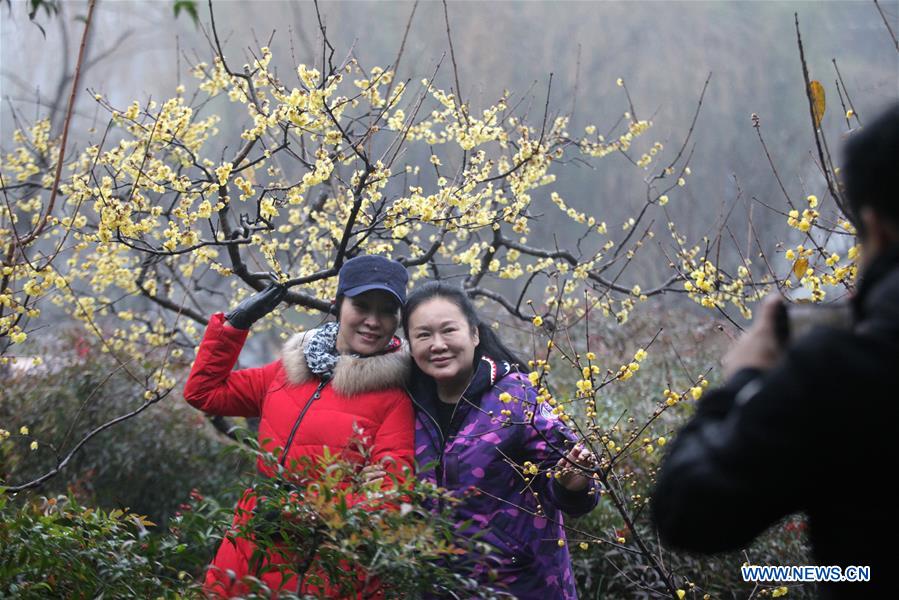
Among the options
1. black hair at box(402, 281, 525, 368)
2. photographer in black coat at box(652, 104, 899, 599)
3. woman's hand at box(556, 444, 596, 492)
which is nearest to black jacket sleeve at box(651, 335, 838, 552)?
photographer in black coat at box(652, 104, 899, 599)

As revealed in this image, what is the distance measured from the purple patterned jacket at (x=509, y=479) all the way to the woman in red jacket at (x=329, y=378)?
0.14 m

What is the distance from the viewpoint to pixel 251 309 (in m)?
2.74

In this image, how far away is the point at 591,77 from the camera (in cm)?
1677

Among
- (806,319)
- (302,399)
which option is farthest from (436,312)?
(806,319)

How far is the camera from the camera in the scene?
1.16 metres

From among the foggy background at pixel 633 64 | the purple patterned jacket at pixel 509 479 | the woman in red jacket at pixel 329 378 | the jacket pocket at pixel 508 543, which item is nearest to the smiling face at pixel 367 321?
the woman in red jacket at pixel 329 378

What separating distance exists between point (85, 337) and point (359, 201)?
4.67 meters

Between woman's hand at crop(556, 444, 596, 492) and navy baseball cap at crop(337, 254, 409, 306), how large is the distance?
2.56ft

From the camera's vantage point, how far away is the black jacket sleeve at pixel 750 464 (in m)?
1.03

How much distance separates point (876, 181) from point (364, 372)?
65.9 inches

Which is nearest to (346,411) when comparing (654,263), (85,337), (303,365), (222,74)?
(303,365)

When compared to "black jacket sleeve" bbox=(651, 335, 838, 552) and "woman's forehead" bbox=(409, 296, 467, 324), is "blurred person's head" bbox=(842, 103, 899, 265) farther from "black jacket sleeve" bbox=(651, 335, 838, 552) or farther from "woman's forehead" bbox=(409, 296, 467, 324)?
"woman's forehead" bbox=(409, 296, 467, 324)

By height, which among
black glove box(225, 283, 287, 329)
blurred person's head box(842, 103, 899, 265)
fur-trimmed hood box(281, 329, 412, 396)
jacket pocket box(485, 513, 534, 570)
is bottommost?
jacket pocket box(485, 513, 534, 570)

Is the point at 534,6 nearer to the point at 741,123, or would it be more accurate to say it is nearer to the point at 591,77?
the point at 591,77
